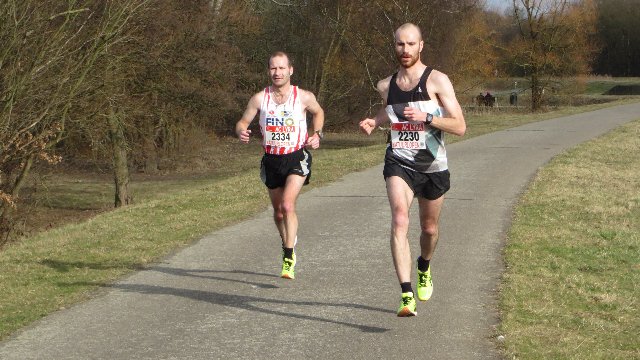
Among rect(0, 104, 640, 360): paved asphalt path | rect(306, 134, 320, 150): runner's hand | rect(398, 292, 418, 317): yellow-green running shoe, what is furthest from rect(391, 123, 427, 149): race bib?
rect(306, 134, 320, 150): runner's hand

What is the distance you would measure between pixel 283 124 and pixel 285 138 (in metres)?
0.12

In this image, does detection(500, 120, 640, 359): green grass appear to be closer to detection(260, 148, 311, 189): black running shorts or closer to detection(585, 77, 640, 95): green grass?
detection(260, 148, 311, 189): black running shorts

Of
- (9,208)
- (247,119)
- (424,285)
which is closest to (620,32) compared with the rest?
(9,208)

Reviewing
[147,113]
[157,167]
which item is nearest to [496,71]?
[157,167]

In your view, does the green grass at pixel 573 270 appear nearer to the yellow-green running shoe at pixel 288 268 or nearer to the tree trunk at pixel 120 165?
the yellow-green running shoe at pixel 288 268

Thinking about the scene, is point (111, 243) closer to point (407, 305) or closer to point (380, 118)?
point (380, 118)

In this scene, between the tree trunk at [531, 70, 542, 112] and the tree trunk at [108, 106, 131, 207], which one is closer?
the tree trunk at [108, 106, 131, 207]

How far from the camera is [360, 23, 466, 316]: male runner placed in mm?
6664

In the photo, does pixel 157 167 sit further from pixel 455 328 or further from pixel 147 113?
pixel 455 328

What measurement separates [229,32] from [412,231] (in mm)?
16953

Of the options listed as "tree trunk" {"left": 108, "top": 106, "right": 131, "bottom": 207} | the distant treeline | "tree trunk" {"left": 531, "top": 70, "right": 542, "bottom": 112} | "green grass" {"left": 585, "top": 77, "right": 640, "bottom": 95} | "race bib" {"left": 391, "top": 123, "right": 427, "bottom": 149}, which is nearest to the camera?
"race bib" {"left": 391, "top": 123, "right": 427, "bottom": 149}

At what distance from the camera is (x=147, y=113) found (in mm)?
21203

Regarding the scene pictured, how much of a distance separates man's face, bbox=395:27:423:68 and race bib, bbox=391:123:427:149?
0.42 meters

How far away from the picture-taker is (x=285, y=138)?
830cm
